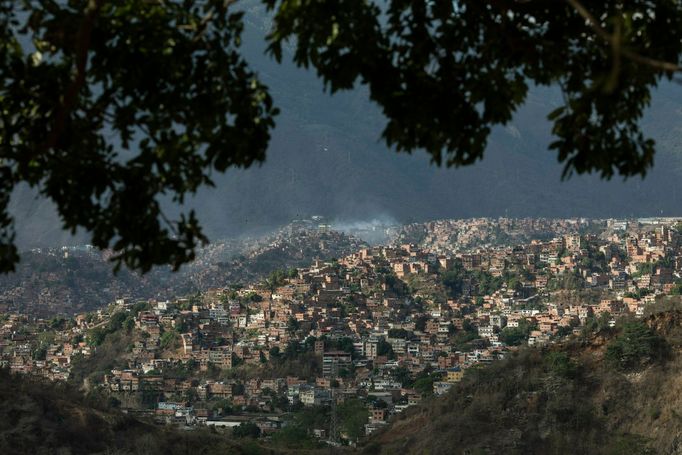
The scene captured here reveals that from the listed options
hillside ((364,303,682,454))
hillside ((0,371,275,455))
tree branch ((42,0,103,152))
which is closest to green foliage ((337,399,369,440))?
hillside ((364,303,682,454))

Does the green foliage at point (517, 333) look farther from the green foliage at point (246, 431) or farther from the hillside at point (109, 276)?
the hillside at point (109, 276)

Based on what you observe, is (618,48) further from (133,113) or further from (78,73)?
(133,113)

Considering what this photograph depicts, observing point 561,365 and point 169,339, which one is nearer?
point 561,365

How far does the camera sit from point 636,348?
39938 mm

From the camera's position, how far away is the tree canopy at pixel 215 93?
6195 mm

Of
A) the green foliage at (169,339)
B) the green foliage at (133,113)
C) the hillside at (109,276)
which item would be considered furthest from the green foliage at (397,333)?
the green foliage at (133,113)

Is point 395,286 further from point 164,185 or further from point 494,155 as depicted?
point 494,155

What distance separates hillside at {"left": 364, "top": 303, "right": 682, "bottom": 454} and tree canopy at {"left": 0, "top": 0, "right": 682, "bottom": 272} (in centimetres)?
2884

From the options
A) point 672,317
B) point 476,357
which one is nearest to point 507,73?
point 672,317

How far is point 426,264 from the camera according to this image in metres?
97.5

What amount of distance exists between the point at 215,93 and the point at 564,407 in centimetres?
3354

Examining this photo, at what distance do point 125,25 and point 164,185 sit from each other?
0.89m

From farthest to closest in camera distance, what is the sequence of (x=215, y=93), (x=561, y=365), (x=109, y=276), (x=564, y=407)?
(x=109, y=276)
(x=561, y=365)
(x=564, y=407)
(x=215, y=93)

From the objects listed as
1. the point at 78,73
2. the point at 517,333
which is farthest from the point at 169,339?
the point at 78,73
